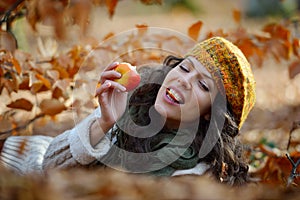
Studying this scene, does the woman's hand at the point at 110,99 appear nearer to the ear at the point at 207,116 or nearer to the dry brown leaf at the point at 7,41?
the ear at the point at 207,116

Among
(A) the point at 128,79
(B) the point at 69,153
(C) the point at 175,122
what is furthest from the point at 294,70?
(B) the point at 69,153

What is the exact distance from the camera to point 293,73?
211 cm

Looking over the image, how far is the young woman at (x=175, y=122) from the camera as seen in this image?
150 cm

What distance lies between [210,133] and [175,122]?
5.2 inches

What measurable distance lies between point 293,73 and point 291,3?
7.61 meters

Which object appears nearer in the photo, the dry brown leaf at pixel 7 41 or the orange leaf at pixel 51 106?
the dry brown leaf at pixel 7 41

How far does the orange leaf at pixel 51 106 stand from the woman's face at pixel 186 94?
57 cm

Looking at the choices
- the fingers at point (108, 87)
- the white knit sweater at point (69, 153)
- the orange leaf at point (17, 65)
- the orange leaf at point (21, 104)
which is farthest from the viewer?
the orange leaf at point (21, 104)

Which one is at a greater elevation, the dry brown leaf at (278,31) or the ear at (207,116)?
the dry brown leaf at (278,31)

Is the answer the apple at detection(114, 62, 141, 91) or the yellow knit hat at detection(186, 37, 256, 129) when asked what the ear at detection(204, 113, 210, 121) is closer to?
the yellow knit hat at detection(186, 37, 256, 129)

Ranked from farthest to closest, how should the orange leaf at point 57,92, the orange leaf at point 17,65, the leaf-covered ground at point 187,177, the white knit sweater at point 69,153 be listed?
1. the orange leaf at point 57,92
2. the orange leaf at point 17,65
3. the white knit sweater at point 69,153
4. the leaf-covered ground at point 187,177

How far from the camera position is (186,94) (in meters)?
1.49

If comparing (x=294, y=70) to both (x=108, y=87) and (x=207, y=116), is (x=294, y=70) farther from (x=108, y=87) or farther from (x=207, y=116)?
(x=108, y=87)

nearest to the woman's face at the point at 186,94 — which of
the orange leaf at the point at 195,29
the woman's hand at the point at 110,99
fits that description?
the woman's hand at the point at 110,99
